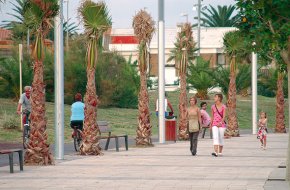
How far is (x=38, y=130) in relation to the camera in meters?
24.0

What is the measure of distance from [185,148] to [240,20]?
13936mm

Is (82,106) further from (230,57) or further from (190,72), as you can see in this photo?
(190,72)

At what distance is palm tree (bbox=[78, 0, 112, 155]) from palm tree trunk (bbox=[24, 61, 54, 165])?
4293mm

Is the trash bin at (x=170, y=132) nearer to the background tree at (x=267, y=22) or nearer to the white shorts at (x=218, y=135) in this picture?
the white shorts at (x=218, y=135)

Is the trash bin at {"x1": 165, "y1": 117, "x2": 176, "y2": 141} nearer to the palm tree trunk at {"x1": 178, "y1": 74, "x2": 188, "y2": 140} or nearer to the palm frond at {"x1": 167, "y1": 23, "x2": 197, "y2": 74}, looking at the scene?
the palm tree trunk at {"x1": 178, "y1": 74, "x2": 188, "y2": 140}

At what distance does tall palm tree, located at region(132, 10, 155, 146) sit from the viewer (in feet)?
113

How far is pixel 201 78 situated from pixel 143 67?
33141 millimetres

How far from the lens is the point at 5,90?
184 feet

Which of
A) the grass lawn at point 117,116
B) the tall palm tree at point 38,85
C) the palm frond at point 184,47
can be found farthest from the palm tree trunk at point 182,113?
the tall palm tree at point 38,85

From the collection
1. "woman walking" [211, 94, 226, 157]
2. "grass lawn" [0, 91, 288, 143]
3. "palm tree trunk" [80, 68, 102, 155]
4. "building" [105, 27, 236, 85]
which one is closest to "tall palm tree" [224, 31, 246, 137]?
"grass lawn" [0, 91, 288, 143]

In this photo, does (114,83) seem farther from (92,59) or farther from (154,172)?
(154,172)

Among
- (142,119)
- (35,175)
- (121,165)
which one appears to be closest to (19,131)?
(142,119)

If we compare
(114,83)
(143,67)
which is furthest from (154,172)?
(114,83)

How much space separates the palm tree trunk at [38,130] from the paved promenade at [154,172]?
0.44 metres
